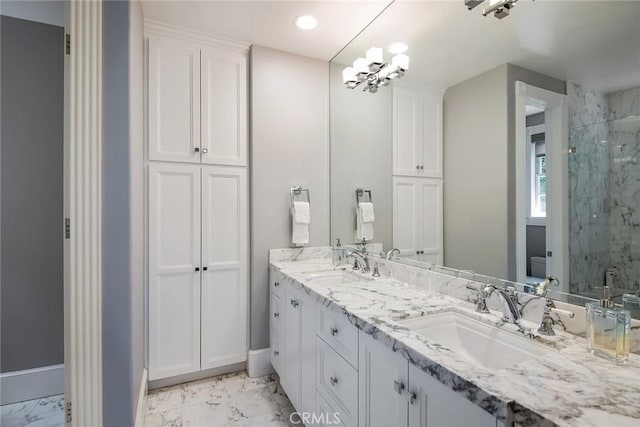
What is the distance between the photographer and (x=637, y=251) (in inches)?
36.7

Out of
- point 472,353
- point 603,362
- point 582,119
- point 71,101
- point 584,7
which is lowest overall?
point 472,353

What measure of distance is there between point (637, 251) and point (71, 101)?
7.02 ft

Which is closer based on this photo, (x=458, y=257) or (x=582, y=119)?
(x=582, y=119)

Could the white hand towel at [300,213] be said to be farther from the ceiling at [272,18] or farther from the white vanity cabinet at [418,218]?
the ceiling at [272,18]

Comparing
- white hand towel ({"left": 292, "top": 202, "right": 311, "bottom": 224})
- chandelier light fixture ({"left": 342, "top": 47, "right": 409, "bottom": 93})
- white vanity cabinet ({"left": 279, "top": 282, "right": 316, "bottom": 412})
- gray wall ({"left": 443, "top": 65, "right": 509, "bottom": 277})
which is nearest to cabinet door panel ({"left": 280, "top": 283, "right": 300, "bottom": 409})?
white vanity cabinet ({"left": 279, "top": 282, "right": 316, "bottom": 412})

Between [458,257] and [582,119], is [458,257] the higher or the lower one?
the lower one

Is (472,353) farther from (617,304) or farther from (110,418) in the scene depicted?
(110,418)

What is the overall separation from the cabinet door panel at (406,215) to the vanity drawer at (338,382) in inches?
30.3

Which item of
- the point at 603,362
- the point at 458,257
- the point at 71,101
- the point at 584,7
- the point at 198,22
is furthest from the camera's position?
the point at 198,22

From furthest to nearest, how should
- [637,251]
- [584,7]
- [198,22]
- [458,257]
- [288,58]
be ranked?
[288,58] → [198,22] → [458,257] → [584,7] → [637,251]

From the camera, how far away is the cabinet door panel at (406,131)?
1.80m

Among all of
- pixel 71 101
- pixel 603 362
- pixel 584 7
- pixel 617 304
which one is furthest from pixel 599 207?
pixel 71 101

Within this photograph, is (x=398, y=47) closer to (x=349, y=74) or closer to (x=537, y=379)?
(x=349, y=74)

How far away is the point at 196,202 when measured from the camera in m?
2.16
